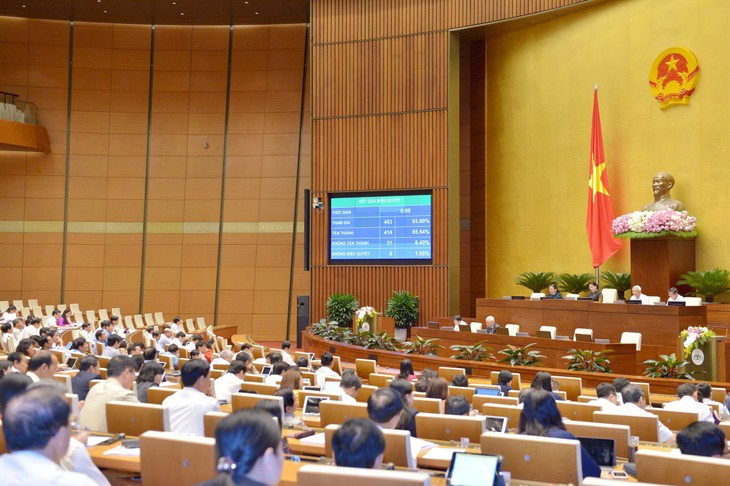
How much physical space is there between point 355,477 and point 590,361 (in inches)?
311

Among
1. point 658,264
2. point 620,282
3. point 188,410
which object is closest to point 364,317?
point 620,282

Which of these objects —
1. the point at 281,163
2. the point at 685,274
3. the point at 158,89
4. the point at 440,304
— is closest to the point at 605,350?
the point at 685,274

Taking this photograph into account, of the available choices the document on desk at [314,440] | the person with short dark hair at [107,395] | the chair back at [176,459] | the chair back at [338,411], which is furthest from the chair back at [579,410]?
the chair back at [176,459]

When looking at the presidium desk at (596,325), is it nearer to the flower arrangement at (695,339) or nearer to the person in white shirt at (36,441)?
the flower arrangement at (695,339)

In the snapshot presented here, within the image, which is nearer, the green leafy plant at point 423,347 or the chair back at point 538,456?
the chair back at point 538,456

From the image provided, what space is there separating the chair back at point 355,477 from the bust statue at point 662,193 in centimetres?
1174

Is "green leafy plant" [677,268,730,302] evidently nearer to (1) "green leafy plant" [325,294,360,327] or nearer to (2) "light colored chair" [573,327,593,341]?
(2) "light colored chair" [573,327,593,341]

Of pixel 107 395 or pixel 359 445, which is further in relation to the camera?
pixel 107 395

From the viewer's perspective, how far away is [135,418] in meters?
4.50

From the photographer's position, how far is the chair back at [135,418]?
4410 millimetres

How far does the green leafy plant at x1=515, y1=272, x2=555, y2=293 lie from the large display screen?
2.02 metres

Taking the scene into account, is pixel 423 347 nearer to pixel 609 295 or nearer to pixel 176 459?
pixel 609 295

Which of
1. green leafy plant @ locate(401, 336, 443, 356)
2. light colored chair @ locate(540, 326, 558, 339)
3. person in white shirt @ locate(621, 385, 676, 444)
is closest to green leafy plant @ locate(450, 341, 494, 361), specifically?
green leafy plant @ locate(401, 336, 443, 356)

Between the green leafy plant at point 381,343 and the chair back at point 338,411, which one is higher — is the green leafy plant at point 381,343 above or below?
below
